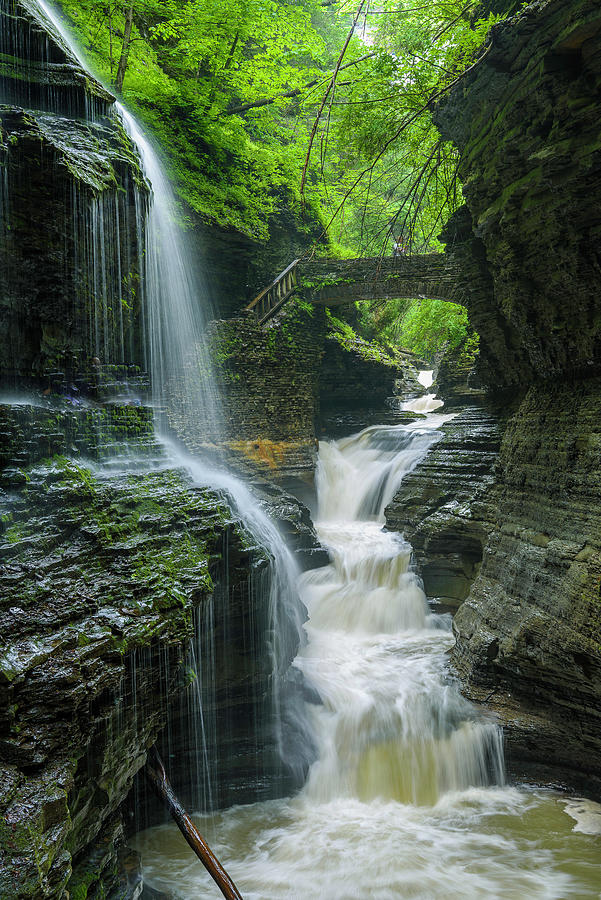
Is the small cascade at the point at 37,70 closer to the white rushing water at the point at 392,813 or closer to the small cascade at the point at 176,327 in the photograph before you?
the small cascade at the point at 176,327

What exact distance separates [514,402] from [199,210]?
7766 millimetres

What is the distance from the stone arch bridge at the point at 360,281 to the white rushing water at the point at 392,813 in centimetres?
842

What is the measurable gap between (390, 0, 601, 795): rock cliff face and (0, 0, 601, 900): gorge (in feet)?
0.09

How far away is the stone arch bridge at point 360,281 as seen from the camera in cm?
1242

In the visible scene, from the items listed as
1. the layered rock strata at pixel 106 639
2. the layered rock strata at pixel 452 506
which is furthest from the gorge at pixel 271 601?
the layered rock strata at pixel 452 506

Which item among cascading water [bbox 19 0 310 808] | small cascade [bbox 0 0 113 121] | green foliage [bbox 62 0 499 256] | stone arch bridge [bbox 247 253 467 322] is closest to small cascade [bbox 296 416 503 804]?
cascading water [bbox 19 0 310 808]

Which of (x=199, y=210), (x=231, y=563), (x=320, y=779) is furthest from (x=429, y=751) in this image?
(x=199, y=210)

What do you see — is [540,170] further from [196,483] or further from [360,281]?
[360,281]

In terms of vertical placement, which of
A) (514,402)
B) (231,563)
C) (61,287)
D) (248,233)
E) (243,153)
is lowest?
(231,563)

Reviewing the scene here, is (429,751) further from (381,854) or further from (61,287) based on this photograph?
(61,287)

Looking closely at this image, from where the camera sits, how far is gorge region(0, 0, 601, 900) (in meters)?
3.27

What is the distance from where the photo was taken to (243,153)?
39.0 feet

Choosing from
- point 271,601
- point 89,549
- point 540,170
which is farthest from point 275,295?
point 89,549

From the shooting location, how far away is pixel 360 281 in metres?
13.3
